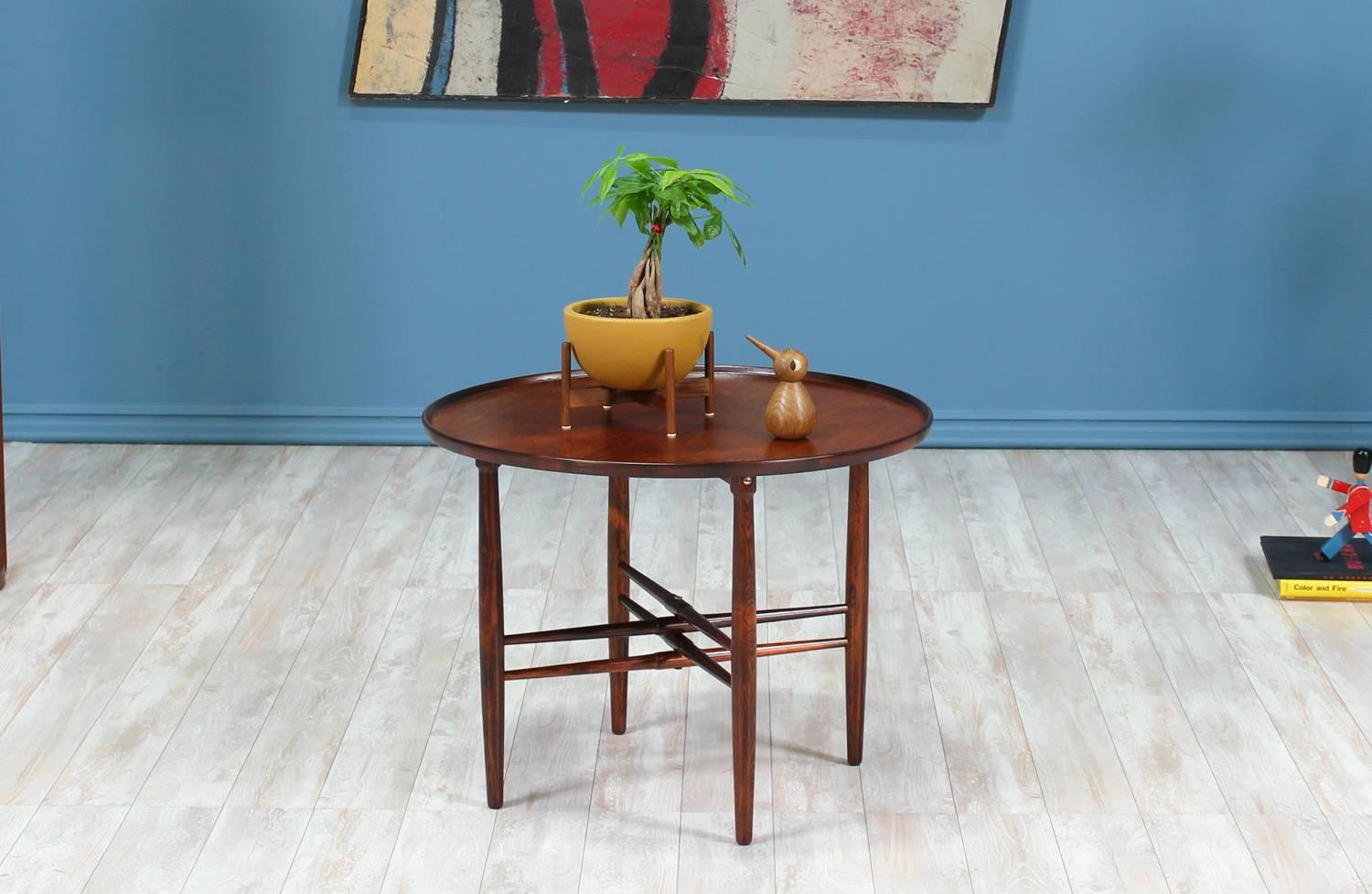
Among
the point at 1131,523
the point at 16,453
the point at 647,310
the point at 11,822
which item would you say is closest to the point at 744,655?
the point at 647,310

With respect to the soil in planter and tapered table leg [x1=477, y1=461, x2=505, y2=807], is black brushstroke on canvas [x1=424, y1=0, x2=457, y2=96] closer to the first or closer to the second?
the soil in planter

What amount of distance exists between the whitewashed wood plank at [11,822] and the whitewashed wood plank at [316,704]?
1.00 feet

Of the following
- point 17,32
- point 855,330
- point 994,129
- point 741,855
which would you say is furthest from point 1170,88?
point 17,32

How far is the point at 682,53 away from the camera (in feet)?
13.1

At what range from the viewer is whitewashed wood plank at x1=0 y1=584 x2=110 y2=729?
9.02ft

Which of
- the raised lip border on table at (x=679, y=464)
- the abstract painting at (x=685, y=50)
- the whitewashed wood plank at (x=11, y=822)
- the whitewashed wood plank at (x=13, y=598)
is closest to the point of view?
the raised lip border on table at (x=679, y=464)

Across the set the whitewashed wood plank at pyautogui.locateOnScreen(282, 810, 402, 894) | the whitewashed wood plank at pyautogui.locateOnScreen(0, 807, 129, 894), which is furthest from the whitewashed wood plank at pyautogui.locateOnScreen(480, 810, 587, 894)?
the whitewashed wood plank at pyautogui.locateOnScreen(0, 807, 129, 894)

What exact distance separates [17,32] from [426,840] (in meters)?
2.84

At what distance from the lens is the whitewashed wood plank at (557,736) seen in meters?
2.41

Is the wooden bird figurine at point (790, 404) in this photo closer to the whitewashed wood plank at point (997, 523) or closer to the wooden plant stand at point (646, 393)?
the wooden plant stand at point (646, 393)

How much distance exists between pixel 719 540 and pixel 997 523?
687 millimetres

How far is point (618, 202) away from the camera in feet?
7.32

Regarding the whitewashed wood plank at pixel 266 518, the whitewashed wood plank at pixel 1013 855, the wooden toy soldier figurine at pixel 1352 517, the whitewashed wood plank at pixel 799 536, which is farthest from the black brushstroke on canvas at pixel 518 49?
the whitewashed wood plank at pixel 1013 855

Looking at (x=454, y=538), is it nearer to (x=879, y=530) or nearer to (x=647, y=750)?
(x=879, y=530)
